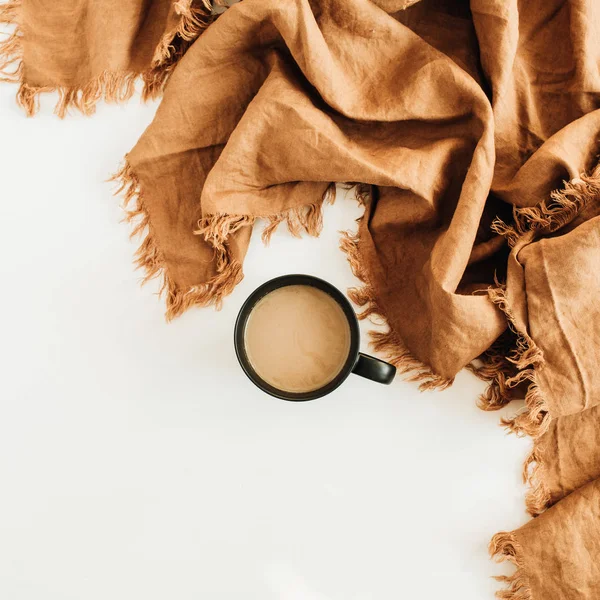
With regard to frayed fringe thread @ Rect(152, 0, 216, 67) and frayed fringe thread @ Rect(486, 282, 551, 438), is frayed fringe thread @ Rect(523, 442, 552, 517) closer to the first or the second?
frayed fringe thread @ Rect(486, 282, 551, 438)

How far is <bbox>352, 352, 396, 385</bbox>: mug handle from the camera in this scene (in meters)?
0.72

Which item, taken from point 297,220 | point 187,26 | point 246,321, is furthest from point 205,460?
point 187,26

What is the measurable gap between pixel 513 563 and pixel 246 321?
456mm

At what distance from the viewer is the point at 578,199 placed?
781 mm

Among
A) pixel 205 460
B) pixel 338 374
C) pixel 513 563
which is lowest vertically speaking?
pixel 513 563

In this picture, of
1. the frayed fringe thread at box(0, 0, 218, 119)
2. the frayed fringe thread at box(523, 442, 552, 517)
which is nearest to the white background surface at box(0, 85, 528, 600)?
the frayed fringe thread at box(523, 442, 552, 517)

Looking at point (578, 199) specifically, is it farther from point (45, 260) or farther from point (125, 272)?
point (45, 260)

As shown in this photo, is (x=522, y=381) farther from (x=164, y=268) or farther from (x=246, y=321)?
(x=164, y=268)

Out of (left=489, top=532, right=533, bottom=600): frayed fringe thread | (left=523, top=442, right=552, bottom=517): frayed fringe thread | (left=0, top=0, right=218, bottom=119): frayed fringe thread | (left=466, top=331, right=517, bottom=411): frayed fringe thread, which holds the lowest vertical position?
(left=489, top=532, right=533, bottom=600): frayed fringe thread

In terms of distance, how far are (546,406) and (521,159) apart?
1.05 ft

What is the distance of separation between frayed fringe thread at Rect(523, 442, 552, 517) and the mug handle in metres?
0.24

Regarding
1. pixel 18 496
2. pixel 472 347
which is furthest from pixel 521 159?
pixel 18 496

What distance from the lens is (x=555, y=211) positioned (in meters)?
0.80

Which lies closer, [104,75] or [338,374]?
[338,374]
